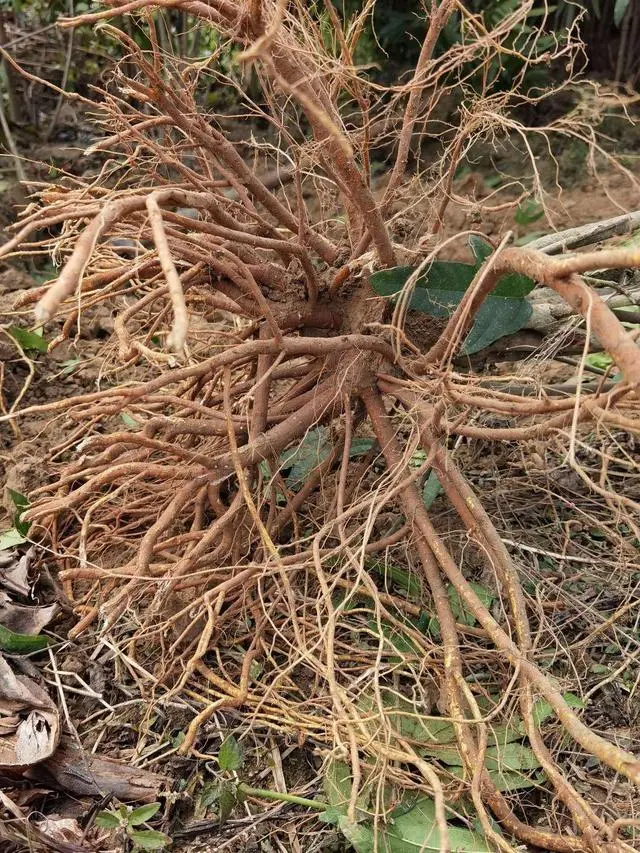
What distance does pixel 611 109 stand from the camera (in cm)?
306

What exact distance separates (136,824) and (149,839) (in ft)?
0.10

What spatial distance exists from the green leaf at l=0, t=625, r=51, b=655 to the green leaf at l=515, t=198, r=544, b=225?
6.84ft

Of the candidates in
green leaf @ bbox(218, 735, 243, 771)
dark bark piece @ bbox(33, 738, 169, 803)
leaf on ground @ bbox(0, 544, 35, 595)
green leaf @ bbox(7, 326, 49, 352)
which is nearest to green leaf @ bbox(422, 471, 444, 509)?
green leaf @ bbox(218, 735, 243, 771)

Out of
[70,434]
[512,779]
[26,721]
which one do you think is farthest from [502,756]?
[70,434]

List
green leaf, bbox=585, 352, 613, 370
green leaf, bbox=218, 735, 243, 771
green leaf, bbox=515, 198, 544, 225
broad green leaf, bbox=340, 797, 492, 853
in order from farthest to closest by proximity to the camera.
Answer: green leaf, bbox=515, 198, 544, 225, green leaf, bbox=585, 352, 613, 370, green leaf, bbox=218, 735, 243, 771, broad green leaf, bbox=340, 797, 492, 853

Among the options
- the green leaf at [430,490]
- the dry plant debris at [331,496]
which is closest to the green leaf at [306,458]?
the dry plant debris at [331,496]

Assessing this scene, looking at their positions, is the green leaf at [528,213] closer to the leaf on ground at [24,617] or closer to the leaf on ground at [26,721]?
the leaf on ground at [24,617]

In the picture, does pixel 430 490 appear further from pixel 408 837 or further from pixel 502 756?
pixel 408 837

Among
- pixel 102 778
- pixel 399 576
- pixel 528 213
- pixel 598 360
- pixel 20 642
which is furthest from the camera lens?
pixel 528 213

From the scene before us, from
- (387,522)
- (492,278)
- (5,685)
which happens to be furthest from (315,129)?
(5,685)

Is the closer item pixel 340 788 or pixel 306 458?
pixel 340 788

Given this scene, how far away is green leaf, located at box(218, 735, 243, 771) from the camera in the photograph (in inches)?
43.6

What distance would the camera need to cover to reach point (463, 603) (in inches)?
50.6

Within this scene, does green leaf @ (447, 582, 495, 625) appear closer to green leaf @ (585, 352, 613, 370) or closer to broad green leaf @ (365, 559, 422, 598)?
broad green leaf @ (365, 559, 422, 598)
